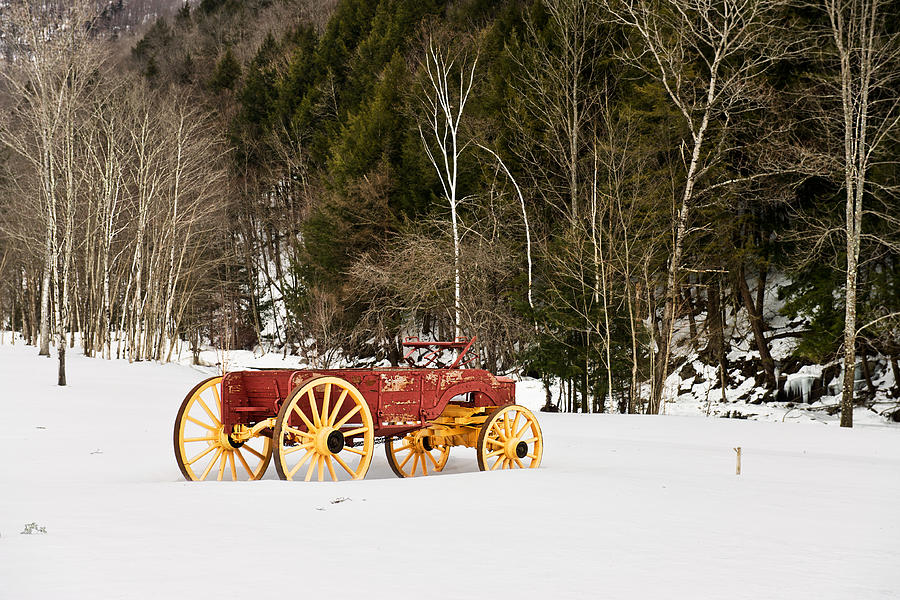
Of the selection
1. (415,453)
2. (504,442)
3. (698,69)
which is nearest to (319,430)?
(504,442)

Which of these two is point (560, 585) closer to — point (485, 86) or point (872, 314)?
point (872, 314)

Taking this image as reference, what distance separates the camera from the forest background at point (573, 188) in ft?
61.8

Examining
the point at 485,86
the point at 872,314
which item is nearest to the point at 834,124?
the point at 872,314

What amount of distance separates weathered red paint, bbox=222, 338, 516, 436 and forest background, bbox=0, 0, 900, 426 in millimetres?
10027

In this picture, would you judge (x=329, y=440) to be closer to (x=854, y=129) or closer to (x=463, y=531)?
(x=463, y=531)

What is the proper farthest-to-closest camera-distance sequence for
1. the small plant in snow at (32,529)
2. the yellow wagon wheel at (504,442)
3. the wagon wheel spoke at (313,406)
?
1. the yellow wagon wheel at (504,442)
2. the wagon wheel spoke at (313,406)
3. the small plant in snow at (32,529)

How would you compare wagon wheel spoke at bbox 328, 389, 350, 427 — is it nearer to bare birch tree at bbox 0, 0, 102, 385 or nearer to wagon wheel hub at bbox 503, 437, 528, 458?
wagon wheel hub at bbox 503, 437, 528, 458

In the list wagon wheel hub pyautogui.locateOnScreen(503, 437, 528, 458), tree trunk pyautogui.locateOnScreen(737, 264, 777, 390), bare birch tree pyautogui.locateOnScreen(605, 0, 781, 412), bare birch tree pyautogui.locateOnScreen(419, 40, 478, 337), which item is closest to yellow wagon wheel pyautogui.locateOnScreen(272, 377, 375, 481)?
wagon wheel hub pyautogui.locateOnScreen(503, 437, 528, 458)

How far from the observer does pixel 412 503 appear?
637 centimetres

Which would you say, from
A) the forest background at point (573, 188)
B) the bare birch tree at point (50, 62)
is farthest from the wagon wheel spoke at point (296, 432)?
the bare birch tree at point (50, 62)

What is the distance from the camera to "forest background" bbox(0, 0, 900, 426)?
1883cm

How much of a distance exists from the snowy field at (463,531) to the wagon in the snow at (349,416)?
0.53 m

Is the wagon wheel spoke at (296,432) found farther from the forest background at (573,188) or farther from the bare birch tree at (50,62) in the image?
the bare birch tree at (50,62)

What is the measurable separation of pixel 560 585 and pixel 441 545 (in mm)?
1014
